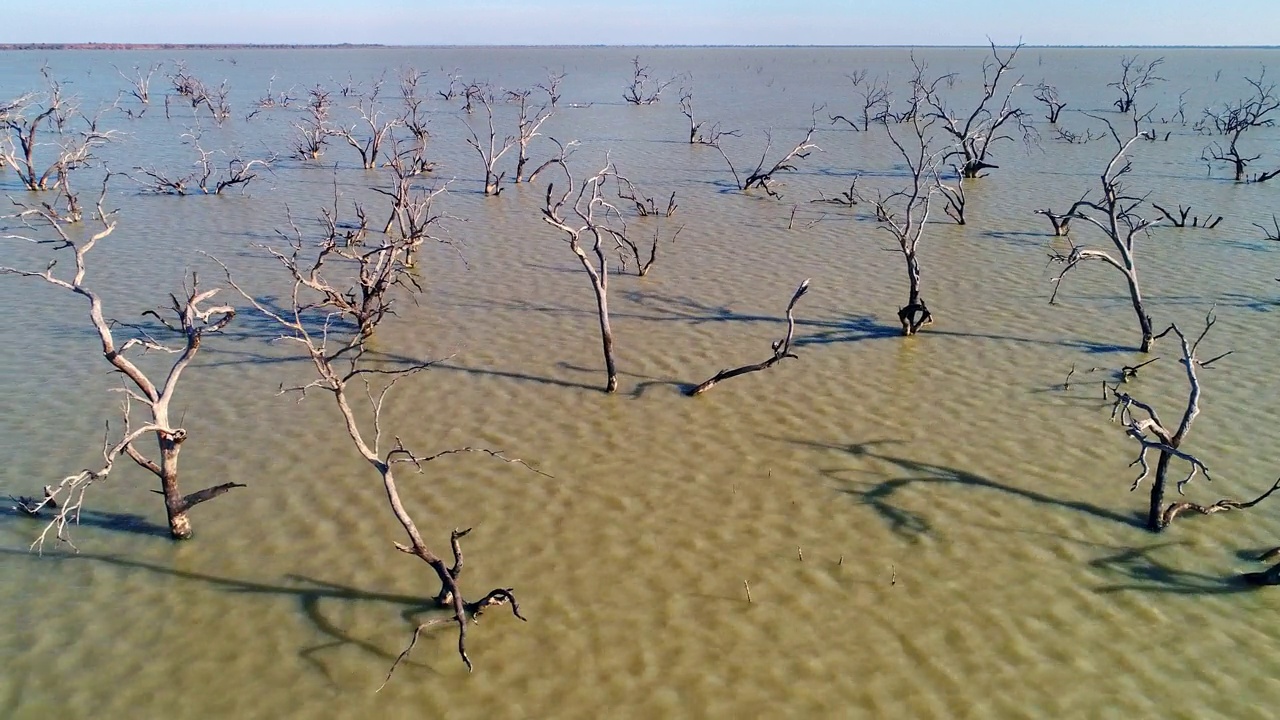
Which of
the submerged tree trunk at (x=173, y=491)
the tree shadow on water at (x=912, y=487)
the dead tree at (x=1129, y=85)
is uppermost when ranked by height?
the dead tree at (x=1129, y=85)

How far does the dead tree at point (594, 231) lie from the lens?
8250 millimetres

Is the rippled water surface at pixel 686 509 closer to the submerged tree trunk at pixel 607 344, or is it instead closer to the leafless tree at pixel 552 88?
the submerged tree trunk at pixel 607 344

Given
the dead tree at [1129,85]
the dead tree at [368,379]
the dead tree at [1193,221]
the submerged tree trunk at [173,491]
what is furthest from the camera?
the dead tree at [1129,85]

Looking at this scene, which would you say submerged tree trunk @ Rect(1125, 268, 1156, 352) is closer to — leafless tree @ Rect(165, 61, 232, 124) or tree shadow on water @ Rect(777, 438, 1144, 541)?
tree shadow on water @ Rect(777, 438, 1144, 541)

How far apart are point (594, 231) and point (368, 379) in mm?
2807

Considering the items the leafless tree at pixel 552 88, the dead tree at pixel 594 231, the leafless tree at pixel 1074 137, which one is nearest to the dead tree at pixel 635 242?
the dead tree at pixel 594 231

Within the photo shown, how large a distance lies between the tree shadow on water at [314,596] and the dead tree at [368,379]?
0.15 m

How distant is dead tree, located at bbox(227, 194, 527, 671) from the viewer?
514 cm

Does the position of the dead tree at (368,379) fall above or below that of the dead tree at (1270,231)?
below

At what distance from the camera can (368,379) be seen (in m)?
9.02

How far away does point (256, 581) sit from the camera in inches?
228

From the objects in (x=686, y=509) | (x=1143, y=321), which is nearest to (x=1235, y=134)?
(x=1143, y=321)

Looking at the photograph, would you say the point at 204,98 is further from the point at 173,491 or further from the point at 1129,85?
the point at 1129,85

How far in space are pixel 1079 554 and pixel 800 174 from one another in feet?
49.2
